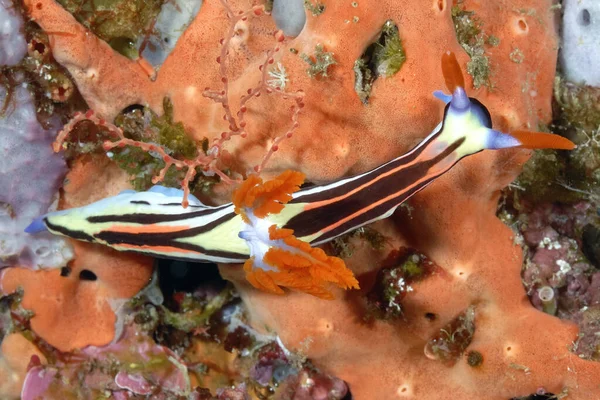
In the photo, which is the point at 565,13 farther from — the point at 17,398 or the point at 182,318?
the point at 17,398

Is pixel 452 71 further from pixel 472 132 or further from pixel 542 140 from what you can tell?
pixel 542 140

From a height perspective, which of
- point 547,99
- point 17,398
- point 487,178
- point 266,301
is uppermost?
point 547,99

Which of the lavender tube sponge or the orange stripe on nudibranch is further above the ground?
the lavender tube sponge

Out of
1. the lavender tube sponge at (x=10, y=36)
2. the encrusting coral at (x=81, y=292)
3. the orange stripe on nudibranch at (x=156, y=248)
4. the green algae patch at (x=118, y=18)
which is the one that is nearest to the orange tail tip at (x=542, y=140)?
the orange stripe on nudibranch at (x=156, y=248)

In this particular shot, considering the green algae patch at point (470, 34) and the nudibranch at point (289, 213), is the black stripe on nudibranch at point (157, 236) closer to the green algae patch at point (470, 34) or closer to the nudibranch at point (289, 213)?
the nudibranch at point (289, 213)

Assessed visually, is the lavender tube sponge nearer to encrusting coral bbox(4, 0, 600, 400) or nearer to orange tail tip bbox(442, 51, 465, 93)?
encrusting coral bbox(4, 0, 600, 400)

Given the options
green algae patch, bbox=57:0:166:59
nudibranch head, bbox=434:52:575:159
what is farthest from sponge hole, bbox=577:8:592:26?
green algae patch, bbox=57:0:166:59

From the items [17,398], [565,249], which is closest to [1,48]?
[17,398]
